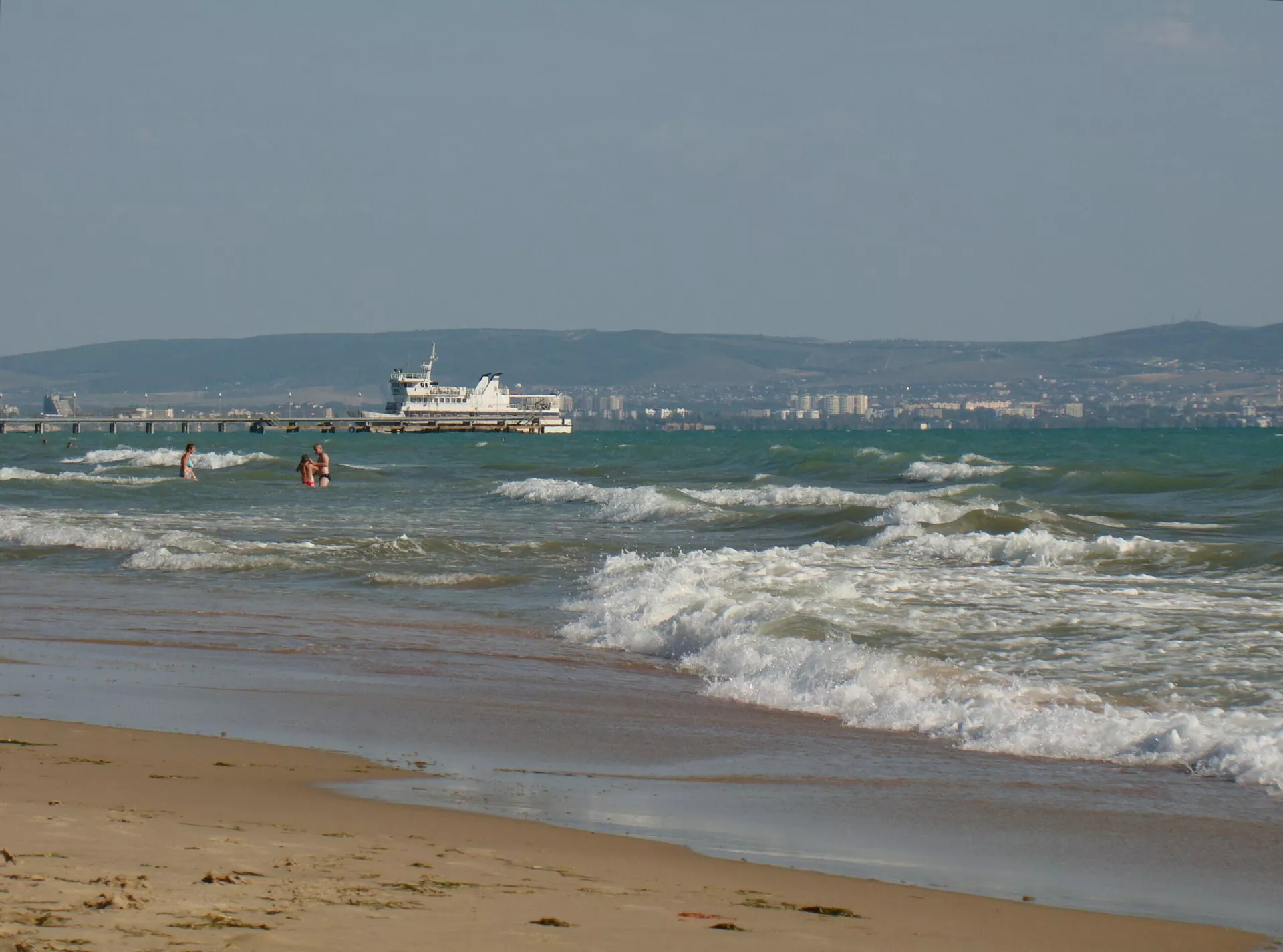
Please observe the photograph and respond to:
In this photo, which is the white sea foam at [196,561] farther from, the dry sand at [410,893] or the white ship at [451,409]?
the white ship at [451,409]

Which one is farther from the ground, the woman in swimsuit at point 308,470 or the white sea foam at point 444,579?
the woman in swimsuit at point 308,470

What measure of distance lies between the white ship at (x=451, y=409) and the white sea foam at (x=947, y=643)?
320 feet

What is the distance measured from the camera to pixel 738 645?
422 inches

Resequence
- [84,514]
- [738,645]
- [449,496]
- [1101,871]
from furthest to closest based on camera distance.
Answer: [449,496] → [84,514] → [738,645] → [1101,871]

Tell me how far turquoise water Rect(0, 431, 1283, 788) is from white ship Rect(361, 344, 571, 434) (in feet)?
243

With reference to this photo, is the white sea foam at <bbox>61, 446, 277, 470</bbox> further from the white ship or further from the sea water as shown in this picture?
the white ship

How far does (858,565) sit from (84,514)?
51.8 feet

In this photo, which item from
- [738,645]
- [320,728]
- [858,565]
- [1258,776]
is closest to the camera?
[1258,776]

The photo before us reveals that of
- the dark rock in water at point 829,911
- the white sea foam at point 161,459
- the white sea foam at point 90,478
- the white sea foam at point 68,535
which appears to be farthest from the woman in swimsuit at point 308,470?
the dark rock in water at point 829,911

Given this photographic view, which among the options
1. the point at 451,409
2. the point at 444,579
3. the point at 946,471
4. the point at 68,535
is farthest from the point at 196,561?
the point at 451,409

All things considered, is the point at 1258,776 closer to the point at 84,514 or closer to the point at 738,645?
the point at 738,645

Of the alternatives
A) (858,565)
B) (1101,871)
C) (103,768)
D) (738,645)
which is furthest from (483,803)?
(858,565)

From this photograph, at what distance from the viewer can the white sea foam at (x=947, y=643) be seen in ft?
25.0

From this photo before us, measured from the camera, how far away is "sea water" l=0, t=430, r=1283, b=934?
8555 millimetres
